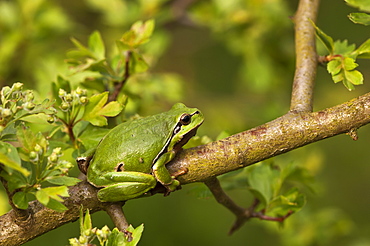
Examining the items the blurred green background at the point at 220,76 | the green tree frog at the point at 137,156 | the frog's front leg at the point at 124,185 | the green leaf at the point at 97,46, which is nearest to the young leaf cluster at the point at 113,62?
the green leaf at the point at 97,46

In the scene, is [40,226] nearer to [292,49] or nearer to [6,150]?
[6,150]

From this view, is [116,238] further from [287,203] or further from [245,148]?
[287,203]

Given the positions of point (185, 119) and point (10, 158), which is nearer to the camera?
point (10, 158)

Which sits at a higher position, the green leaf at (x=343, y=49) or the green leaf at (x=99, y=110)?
the green leaf at (x=343, y=49)

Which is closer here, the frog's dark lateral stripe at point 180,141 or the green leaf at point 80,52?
the frog's dark lateral stripe at point 180,141

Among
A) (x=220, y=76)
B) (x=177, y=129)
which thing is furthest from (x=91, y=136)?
(x=220, y=76)

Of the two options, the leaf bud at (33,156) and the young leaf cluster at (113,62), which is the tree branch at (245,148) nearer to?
the leaf bud at (33,156)

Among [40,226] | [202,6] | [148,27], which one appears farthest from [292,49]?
[40,226]
